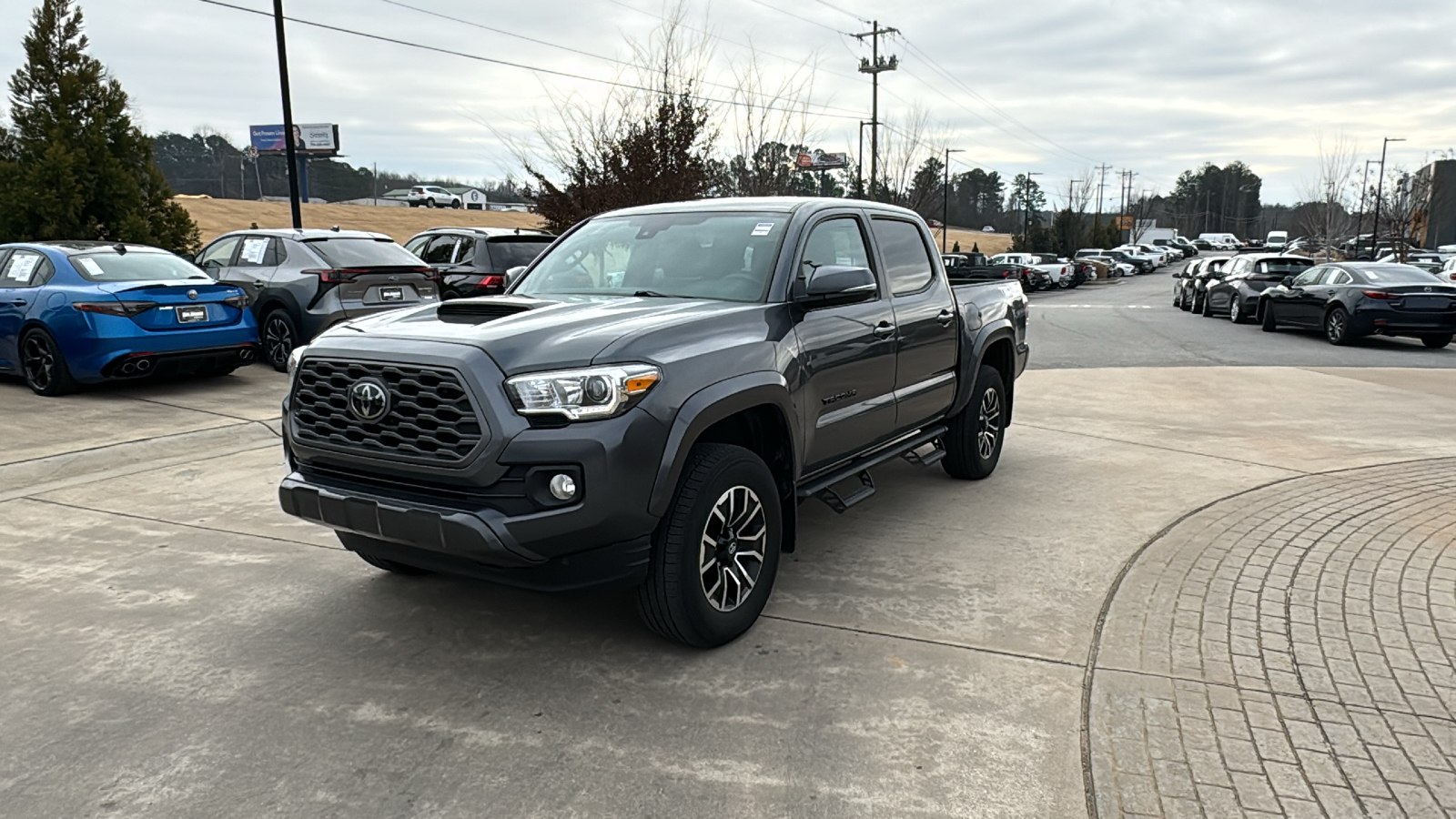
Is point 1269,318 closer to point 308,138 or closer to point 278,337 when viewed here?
point 278,337

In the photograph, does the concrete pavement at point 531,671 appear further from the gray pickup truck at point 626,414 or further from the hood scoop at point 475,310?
the hood scoop at point 475,310

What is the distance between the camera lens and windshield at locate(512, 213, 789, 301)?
470 cm

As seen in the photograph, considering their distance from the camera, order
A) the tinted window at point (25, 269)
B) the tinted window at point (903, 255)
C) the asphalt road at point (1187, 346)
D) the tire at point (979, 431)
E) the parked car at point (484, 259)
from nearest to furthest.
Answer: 1. the tinted window at point (903, 255)
2. the tire at point (979, 431)
3. the tinted window at point (25, 269)
4. the parked car at point (484, 259)
5. the asphalt road at point (1187, 346)

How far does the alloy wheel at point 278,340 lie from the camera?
1115cm

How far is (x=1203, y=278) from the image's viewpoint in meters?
26.4

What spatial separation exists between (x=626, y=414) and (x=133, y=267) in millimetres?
8105

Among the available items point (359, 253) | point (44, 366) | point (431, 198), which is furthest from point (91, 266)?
point (431, 198)

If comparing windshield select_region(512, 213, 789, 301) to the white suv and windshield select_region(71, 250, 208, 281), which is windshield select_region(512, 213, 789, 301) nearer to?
windshield select_region(71, 250, 208, 281)

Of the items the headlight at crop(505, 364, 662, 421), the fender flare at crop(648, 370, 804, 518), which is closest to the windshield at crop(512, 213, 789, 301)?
the fender flare at crop(648, 370, 804, 518)

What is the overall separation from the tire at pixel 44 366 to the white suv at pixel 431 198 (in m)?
69.9

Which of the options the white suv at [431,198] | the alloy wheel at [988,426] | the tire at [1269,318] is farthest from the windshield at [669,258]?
the white suv at [431,198]

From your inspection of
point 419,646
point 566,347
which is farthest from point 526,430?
point 419,646

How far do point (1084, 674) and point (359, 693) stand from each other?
2.76m

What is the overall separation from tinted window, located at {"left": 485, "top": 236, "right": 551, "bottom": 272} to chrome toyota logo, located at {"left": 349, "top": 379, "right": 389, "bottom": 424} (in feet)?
30.3
